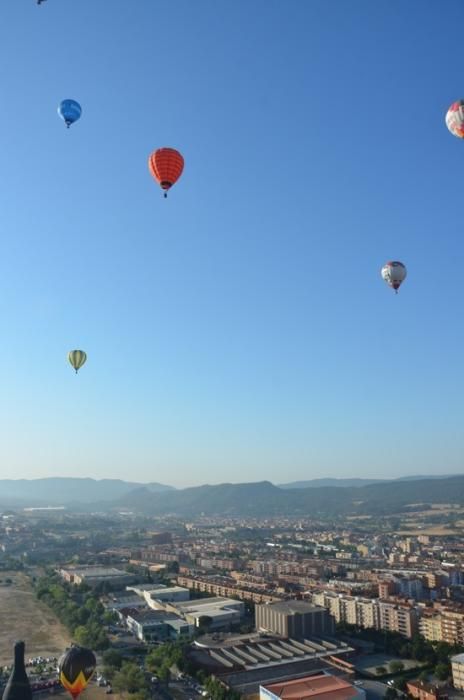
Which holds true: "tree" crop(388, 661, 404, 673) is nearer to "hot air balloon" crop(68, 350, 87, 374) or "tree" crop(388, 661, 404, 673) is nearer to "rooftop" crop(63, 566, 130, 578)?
"hot air balloon" crop(68, 350, 87, 374)

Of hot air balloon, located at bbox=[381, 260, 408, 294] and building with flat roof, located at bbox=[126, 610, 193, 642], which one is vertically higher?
hot air balloon, located at bbox=[381, 260, 408, 294]

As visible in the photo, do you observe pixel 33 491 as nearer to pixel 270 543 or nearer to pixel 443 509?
pixel 443 509

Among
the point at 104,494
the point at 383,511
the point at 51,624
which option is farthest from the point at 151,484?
the point at 51,624

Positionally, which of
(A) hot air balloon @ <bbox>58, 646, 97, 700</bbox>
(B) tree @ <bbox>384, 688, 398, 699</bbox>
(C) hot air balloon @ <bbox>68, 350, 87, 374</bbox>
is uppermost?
(C) hot air balloon @ <bbox>68, 350, 87, 374</bbox>

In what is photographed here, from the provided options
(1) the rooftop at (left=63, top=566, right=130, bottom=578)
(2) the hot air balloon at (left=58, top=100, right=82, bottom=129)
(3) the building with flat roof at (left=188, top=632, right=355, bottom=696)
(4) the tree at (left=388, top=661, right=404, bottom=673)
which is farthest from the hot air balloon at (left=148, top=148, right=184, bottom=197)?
(1) the rooftop at (left=63, top=566, right=130, bottom=578)

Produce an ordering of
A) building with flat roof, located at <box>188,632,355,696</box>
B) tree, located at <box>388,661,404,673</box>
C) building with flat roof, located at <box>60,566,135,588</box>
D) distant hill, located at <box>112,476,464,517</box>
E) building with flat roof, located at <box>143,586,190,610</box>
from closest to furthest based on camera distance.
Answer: building with flat roof, located at <box>188,632,355,696</box>
tree, located at <box>388,661,404,673</box>
building with flat roof, located at <box>143,586,190,610</box>
building with flat roof, located at <box>60,566,135,588</box>
distant hill, located at <box>112,476,464,517</box>

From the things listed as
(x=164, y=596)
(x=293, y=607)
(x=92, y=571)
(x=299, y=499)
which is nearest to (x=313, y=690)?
(x=293, y=607)
